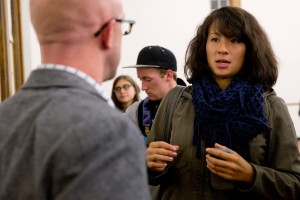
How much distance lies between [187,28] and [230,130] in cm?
757

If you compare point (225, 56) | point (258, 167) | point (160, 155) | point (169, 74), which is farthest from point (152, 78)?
point (258, 167)

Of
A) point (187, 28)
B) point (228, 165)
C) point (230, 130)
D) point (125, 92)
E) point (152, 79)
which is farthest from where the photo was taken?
point (187, 28)

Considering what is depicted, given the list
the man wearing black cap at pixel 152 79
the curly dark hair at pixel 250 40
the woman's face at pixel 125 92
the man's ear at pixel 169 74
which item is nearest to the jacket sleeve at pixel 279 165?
the curly dark hair at pixel 250 40

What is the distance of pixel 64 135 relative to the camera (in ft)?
2.45

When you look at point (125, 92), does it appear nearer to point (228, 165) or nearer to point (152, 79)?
point (152, 79)

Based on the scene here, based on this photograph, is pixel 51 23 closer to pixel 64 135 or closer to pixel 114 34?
pixel 114 34

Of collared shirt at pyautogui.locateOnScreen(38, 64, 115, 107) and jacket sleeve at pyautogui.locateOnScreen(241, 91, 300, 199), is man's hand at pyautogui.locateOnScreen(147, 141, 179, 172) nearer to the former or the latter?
jacket sleeve at pyautogui.locateOnScreen(241, 91, 300, 199)

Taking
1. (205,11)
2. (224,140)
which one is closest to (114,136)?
(224,140)

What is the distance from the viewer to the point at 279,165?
1.54 meters

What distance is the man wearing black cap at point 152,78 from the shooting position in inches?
103

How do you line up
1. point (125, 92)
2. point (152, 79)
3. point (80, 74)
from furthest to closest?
point (125, 92) → point (152, 79) → point (80, 74)

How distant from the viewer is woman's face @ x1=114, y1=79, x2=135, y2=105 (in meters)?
3.96

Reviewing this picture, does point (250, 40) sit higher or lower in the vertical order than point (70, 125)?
higher

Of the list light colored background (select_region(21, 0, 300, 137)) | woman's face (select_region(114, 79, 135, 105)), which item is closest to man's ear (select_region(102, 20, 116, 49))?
woman's face (select_region(114, 79, 135, 105))
